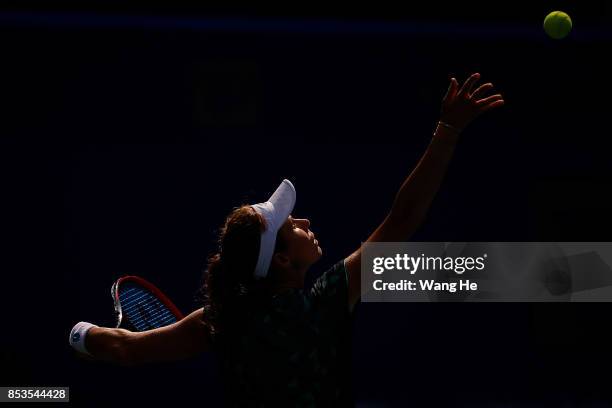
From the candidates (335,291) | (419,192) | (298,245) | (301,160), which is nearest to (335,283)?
(335,291)

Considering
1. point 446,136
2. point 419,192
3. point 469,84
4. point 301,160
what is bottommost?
point 419,192

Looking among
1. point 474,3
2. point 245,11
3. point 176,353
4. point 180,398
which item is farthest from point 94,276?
point 176,353

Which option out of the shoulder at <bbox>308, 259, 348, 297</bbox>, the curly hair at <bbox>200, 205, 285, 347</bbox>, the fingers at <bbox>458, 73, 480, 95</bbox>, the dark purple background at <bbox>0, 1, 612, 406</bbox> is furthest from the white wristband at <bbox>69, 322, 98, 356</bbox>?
the dark purple background at <bbox>0, 1, 612, 406</bbox>

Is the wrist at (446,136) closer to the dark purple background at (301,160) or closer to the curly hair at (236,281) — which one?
the curly hair at (236,281)

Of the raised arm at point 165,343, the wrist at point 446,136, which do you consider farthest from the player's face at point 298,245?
the wrist at point 446,136

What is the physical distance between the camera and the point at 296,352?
229 cm

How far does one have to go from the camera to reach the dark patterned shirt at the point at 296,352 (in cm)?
229

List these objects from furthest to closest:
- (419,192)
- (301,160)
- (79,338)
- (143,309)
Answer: (301,160), (143,309), (79,338), (419,192)

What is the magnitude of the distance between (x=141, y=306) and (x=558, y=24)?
3.00 m

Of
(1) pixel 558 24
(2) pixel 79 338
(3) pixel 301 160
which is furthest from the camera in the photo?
(3) pixel 301 160

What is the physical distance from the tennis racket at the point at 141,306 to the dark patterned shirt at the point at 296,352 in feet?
3.91

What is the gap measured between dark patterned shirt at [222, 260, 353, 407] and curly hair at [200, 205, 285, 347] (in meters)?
0.05

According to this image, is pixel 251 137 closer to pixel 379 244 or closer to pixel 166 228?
pixel 166 228

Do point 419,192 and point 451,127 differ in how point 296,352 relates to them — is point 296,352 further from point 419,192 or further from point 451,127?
point 451,127
